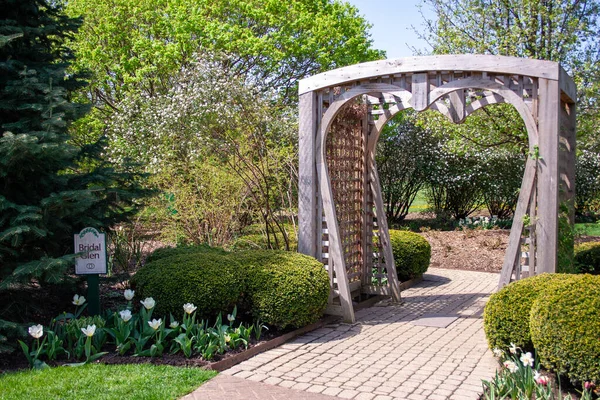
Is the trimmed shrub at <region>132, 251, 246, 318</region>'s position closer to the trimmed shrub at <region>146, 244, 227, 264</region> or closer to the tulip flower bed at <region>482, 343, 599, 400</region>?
the trimmed shrub at <region>146, 244, 227, 264</region>

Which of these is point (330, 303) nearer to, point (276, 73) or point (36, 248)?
point (36, 248)

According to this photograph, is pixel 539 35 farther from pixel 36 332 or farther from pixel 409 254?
pixel 36 332

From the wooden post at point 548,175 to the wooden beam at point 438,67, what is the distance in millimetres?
155

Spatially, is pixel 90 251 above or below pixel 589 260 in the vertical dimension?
above

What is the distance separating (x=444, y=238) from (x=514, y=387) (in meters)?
9.22

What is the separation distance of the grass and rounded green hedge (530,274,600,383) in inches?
101

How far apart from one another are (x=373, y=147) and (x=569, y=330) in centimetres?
401

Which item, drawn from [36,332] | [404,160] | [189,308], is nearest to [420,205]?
[404,160]

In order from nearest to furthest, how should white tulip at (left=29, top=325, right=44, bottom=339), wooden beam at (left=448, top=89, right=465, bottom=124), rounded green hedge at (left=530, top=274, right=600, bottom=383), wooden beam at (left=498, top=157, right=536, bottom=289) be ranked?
rounded green hedge at (left=530, top=274, right=600, bottom=383) → white tulip at (left=29, top=325, right=44, bottom=339) → wooden beam at (left=498, top=157, right=536, bottom=289) → wooden beam at (left=448, top=89, right=465, bottom=124)

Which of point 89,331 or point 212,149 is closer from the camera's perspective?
point 89,331

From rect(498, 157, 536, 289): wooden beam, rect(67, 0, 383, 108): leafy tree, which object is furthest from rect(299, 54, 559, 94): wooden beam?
rect(67, 0, 383, 108): leafy tree

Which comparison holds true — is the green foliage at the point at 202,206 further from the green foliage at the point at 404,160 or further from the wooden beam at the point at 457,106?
the green foliage at the point at 404,160

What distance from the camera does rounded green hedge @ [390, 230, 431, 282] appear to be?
28.3 feet

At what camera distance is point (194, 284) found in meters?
5.29
